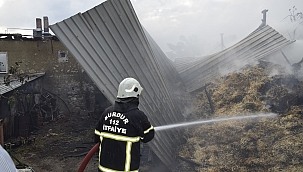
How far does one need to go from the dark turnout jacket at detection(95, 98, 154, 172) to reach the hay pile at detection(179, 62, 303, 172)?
2.19m

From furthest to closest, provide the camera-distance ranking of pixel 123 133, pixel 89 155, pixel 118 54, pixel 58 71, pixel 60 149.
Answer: pixel 58 71 < pixel 60 149 < pixel 118 54 < pixel 89 155 < pixel 123 133

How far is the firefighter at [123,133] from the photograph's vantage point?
7.30 feet

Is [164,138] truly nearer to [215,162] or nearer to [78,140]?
[215,162]

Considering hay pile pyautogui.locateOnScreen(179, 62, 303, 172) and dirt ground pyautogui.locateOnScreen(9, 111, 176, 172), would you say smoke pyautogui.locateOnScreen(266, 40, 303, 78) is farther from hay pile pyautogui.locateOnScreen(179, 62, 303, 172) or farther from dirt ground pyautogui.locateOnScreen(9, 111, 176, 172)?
dirt ground pyautogui.locateOnScreen(9, 111, 176, 172)

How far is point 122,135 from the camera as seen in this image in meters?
2.22

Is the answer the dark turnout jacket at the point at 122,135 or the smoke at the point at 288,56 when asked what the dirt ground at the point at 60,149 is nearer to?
the dark turnout jacket at the point at 122,135

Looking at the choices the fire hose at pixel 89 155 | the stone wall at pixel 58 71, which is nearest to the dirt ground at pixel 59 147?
the stone wall at pixel 58 71

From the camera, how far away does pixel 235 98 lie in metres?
5.45

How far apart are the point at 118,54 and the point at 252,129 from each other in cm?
288

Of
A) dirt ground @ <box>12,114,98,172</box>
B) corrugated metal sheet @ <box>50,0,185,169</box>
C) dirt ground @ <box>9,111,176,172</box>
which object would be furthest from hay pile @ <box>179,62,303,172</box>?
dirt ground @ <box>12,114,98,172</box>

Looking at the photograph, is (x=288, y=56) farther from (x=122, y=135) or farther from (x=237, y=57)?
(x=122, y=135)

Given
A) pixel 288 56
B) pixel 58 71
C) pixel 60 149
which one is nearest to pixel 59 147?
pixel 60 149

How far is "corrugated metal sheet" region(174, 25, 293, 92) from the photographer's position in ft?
23.9

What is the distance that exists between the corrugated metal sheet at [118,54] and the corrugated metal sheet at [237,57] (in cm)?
272
